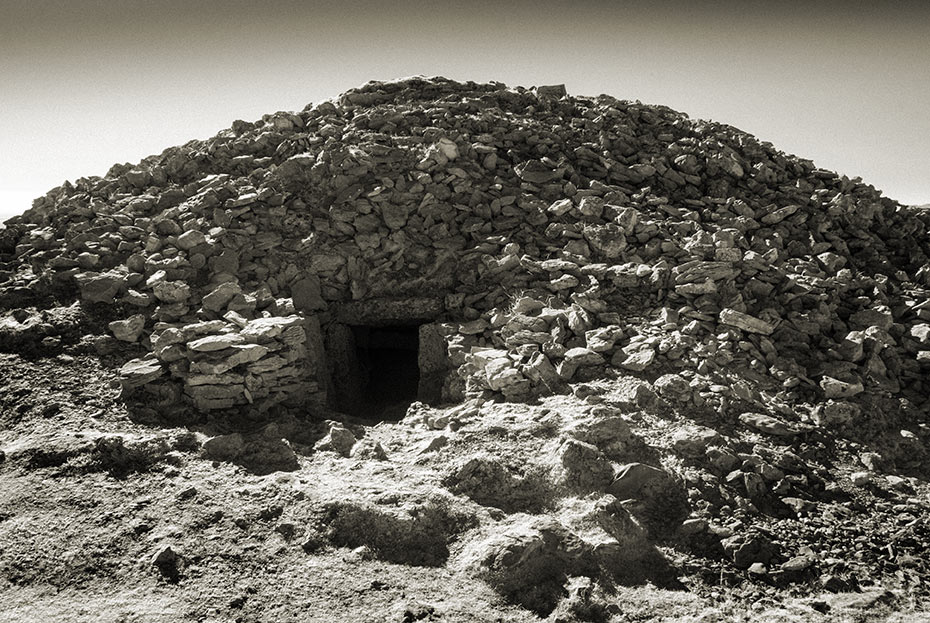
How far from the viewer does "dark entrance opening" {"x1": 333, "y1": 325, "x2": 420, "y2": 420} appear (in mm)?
6883

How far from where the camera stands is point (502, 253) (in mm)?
6922

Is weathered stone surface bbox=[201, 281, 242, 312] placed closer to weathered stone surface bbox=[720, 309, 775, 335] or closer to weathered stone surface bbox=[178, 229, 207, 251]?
weathered stone surface bbox=[178, 229, 207, 251]

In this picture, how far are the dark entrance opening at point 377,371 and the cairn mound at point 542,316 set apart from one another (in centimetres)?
4

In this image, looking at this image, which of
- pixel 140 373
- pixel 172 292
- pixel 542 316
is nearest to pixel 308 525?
pixel 140 373

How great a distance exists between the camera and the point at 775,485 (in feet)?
14.7

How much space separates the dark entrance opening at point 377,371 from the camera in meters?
6.88

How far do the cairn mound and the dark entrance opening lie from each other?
0.04 m

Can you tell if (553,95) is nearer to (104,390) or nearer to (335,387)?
(335,387)

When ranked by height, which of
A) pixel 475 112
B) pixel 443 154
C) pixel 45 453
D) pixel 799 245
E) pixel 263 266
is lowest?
pixel 45 453

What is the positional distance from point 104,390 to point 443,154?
4639 mm

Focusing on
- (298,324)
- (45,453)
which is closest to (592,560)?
(298,324)

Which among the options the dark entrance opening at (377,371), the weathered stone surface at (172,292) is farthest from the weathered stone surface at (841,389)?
the weathered stone surface at (172,292)

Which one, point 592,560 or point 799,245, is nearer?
point 592,560

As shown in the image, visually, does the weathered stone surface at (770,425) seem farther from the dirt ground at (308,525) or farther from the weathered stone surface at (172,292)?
the weathered stone surface at (172,292)
